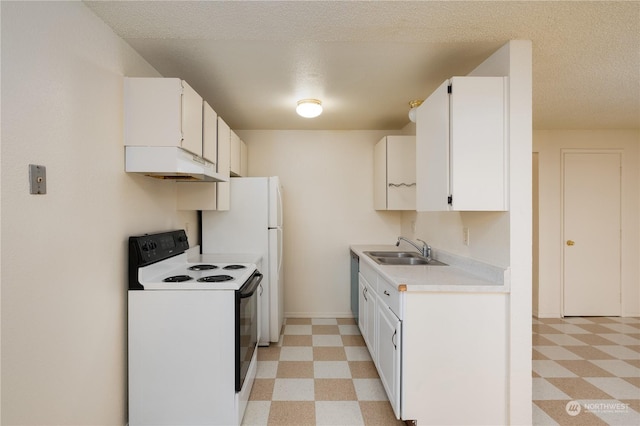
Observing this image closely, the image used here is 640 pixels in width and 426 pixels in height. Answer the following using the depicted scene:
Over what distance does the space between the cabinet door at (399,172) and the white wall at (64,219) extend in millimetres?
2393

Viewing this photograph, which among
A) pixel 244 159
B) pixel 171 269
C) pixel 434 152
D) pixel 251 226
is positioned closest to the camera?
pixel 434 152

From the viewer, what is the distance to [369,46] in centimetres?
192

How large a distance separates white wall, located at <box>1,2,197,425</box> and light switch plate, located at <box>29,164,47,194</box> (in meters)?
0.02

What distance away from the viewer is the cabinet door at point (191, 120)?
194 cm

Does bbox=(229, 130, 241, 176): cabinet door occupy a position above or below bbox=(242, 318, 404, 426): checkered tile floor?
above

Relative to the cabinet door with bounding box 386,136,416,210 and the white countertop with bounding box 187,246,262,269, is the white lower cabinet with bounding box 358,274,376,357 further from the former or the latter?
the white countertop with bounding box 187,246,262,269

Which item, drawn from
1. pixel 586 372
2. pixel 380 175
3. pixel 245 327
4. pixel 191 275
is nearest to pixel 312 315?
pixel 380 175

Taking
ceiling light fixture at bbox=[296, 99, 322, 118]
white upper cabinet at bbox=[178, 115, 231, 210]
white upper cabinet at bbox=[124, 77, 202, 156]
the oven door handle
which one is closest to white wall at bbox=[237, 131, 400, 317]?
ceiling light fixture at bbox=[296, 99, 322, 118]

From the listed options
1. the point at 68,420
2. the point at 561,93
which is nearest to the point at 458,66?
the point at 561,93

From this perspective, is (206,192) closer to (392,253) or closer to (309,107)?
(309,107)

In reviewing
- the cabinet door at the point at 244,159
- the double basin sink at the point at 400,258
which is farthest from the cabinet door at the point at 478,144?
the cabinet door at the point at 244,159

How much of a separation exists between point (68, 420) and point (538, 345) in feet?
12.0

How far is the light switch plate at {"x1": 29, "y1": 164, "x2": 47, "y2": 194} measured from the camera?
1.22m

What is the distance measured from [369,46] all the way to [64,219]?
1838mm
